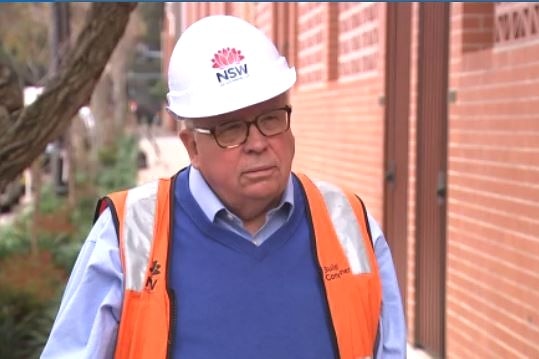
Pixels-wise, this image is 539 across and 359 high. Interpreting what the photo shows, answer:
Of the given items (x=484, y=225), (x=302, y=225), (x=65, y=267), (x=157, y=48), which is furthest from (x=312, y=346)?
(x=157, y=48)

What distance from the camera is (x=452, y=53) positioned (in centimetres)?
633

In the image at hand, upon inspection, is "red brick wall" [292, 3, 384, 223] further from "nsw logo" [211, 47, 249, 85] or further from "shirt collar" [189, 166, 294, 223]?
"nsw logo" [211, 47, 249, 85]

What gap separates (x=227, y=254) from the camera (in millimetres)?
2268

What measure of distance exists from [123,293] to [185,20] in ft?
119

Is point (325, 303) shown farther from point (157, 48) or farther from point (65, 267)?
point (157, 48)

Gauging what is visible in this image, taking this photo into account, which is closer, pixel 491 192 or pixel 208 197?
pixel 208 197

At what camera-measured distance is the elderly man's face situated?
2238 mm

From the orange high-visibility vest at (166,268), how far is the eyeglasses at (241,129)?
0.21 meters

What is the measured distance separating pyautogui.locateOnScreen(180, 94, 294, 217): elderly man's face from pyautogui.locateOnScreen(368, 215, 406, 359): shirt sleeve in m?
0.31

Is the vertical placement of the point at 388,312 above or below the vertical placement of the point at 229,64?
below

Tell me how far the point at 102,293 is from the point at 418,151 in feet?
17.2

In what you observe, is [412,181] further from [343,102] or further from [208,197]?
[208,197]

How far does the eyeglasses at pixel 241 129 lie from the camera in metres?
2.24

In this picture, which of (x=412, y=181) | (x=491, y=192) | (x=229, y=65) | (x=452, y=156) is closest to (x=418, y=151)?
(x=412, y=181)
